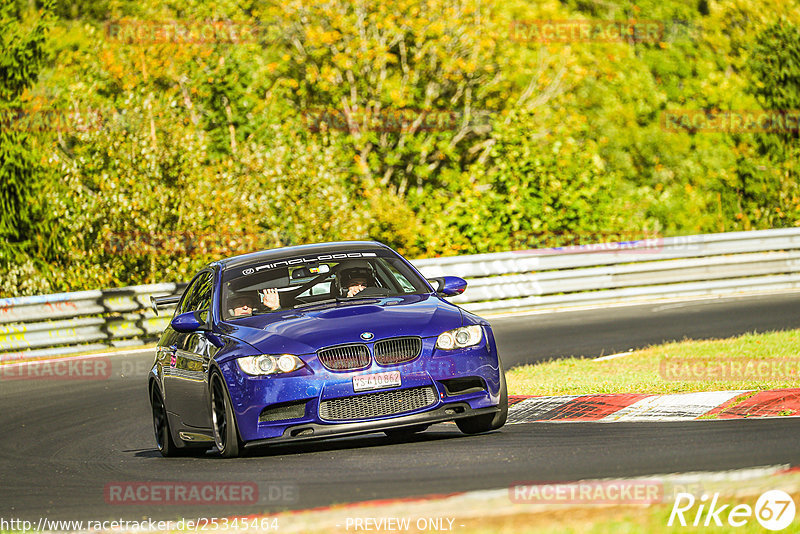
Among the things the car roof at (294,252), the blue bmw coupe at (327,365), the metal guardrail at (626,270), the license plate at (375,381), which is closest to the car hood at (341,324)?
the blue bmw coupe at (327,365)

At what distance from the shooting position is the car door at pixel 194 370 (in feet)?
31.6

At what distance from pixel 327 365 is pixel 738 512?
3.68 meters

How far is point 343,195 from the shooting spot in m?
26.0

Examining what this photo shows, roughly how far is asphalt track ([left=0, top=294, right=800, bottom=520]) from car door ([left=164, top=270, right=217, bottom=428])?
Result: 375mm

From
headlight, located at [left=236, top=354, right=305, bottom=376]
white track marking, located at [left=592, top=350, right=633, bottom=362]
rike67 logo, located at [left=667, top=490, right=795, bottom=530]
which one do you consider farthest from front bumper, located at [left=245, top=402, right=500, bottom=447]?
white track marking, located at [left=592, top=350, right=633, bottom=362]

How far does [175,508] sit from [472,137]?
3394 cm

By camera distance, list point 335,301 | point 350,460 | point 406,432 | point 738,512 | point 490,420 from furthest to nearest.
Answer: point 406,432, point 335,301, point 490,420, point 350,460, point 738,512

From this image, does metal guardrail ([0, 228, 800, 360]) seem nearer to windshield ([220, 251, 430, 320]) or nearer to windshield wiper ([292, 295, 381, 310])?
windshield ([220, 251, 430, 320])

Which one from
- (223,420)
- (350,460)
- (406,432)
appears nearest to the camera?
(350,460)

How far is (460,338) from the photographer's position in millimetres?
9047

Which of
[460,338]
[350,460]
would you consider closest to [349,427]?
[350,460]

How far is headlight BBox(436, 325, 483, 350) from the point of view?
353 inches

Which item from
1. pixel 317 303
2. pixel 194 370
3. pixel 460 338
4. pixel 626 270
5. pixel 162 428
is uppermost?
pixel 317 303

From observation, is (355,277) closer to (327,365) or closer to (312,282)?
(312,282)
